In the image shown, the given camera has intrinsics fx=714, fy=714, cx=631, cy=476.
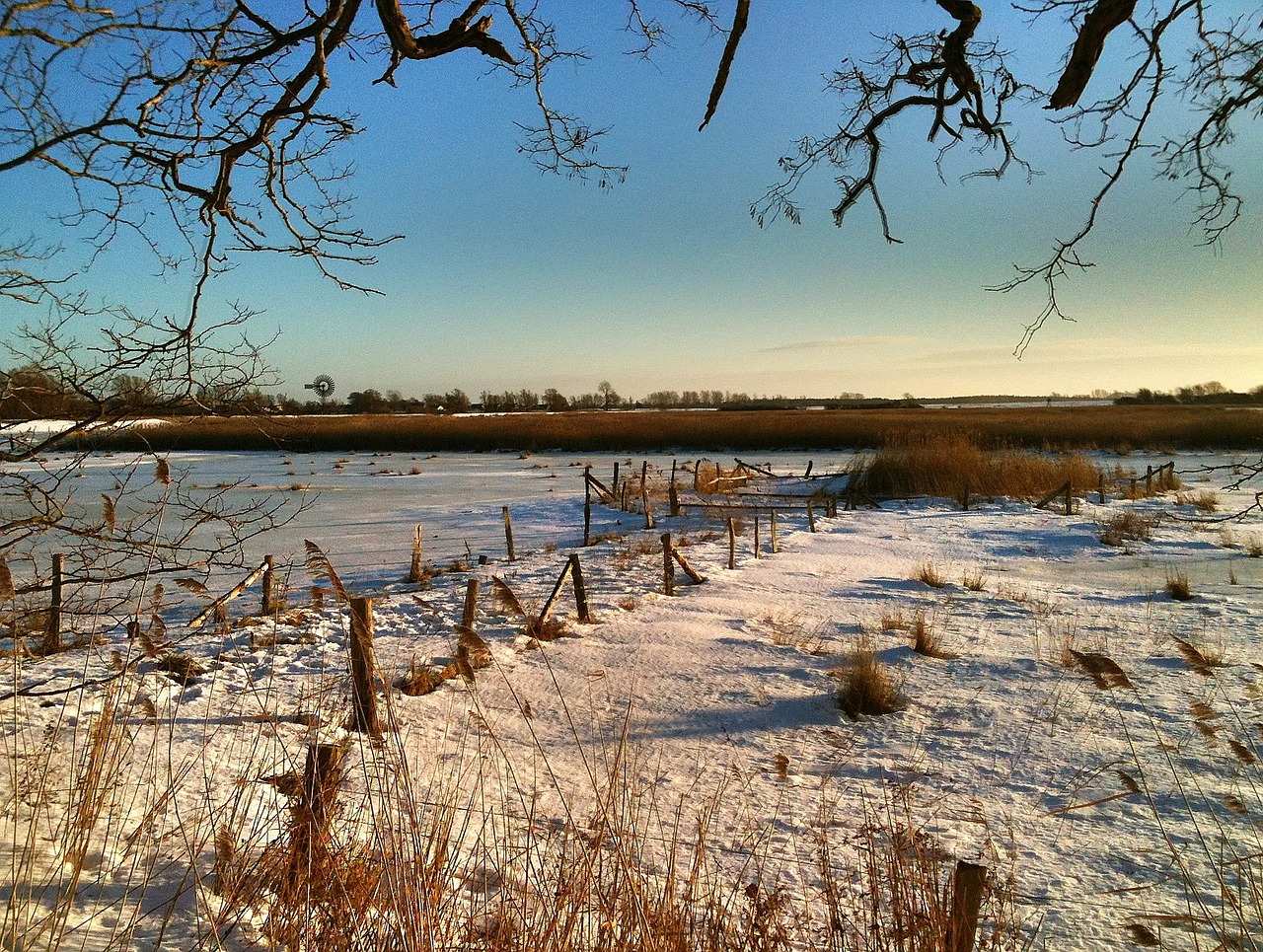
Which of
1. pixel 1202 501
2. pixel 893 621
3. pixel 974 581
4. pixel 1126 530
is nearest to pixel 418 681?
pixel 893 621

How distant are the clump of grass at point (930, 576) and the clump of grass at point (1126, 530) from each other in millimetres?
5154

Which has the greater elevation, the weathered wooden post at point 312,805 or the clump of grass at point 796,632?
the weathered wooden post at point 312,805

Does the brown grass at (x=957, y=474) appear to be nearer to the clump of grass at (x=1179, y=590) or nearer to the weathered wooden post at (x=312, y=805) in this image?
the clump of grass at (x=1179, y=590)

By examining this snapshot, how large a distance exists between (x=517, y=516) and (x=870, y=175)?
1672cm

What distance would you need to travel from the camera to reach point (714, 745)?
525 cm

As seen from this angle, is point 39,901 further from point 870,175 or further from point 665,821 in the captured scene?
point 870,175

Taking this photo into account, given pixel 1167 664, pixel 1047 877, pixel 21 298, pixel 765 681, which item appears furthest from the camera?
pixel 1167 664

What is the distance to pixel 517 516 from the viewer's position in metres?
20.0

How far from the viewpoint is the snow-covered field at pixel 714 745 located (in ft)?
10.2

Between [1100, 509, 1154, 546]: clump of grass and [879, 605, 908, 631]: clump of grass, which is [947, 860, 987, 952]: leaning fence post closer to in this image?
[879, 605, 908, 631]: clump of grass

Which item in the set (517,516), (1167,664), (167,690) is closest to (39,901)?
(167,690)

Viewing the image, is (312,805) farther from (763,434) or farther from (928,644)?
(763,434)

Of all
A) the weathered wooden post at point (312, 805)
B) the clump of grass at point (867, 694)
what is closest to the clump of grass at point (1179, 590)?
the clump of grass at point (867, 694)

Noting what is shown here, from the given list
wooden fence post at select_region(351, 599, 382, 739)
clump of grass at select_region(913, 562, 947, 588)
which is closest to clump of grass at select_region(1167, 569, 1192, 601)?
clump of grass at select_region(913, 562, 947, 588)
